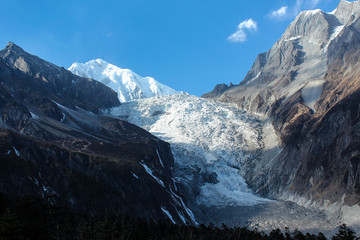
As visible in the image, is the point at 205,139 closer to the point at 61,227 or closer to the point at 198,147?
the point at 198,147

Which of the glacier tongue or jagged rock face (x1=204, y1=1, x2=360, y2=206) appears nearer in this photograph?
jagged rock face (x1=204, y1=1, x2=360, y2=206)

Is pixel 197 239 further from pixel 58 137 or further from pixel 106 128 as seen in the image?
pixel 106 128

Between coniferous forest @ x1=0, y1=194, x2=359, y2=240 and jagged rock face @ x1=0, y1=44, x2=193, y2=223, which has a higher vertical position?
jagged rock face @ x1=0, y1=44, x2=193, y2=223

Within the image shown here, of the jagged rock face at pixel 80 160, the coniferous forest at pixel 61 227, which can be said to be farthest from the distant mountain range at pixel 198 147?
the coniferous forest at pixel 61 227

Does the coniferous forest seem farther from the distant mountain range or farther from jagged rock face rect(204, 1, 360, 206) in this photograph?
jagged rock face rect(204, 1, 360, 206)

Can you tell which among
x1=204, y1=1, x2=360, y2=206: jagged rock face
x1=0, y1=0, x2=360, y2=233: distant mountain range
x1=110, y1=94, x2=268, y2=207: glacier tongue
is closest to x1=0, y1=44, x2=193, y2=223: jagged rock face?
x1=0, y1=0, x2=360, y2=233: distant mountain range

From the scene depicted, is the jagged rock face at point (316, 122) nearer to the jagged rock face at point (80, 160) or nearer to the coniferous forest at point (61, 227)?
the jagged rock face at point (80, 160)
